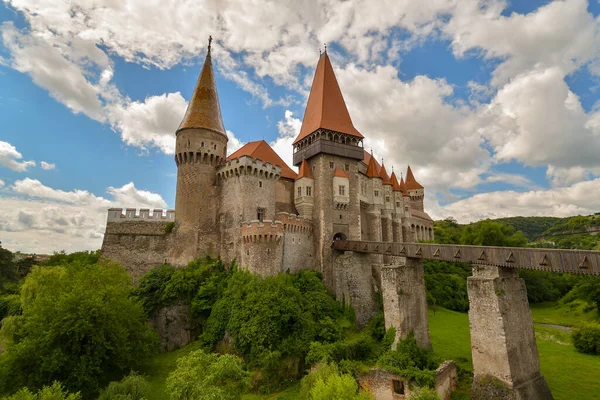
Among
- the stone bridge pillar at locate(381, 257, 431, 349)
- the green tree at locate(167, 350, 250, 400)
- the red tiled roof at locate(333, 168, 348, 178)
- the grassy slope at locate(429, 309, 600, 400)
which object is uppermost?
the red tiled roof at locate(333, 168, 348, 178)

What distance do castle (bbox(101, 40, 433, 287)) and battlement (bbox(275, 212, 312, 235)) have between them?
0.08 m

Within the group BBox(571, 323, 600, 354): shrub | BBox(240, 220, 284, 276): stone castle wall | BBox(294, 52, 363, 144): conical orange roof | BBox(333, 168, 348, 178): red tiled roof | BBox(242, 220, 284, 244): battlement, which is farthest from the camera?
BBox(294, 52, 363, 144): conical orange roof

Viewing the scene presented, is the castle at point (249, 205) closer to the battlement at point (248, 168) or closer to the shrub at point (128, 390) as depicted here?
the battlement at point (248, 168)

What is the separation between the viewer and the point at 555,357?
68.1 feet

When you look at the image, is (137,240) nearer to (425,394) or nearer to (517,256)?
(425,394)

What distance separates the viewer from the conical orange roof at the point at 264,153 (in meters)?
30.0

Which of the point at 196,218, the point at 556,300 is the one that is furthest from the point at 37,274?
the point at 556,300

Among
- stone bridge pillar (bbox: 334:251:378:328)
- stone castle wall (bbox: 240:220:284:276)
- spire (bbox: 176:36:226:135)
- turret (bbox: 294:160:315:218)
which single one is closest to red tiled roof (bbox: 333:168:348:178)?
turret (bbox: 294:160:315:218)

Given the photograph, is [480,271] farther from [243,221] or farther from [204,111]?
[204,111]

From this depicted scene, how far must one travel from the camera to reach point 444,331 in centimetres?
2578

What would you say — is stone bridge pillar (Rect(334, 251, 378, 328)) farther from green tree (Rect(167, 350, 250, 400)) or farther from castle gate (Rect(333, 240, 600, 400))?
green tree (Rect(167, 350, 250, 400))

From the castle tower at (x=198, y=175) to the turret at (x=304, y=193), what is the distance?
7276 millimetres

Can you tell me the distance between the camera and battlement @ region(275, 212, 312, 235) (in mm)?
26219

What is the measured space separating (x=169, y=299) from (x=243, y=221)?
25.9 feet
